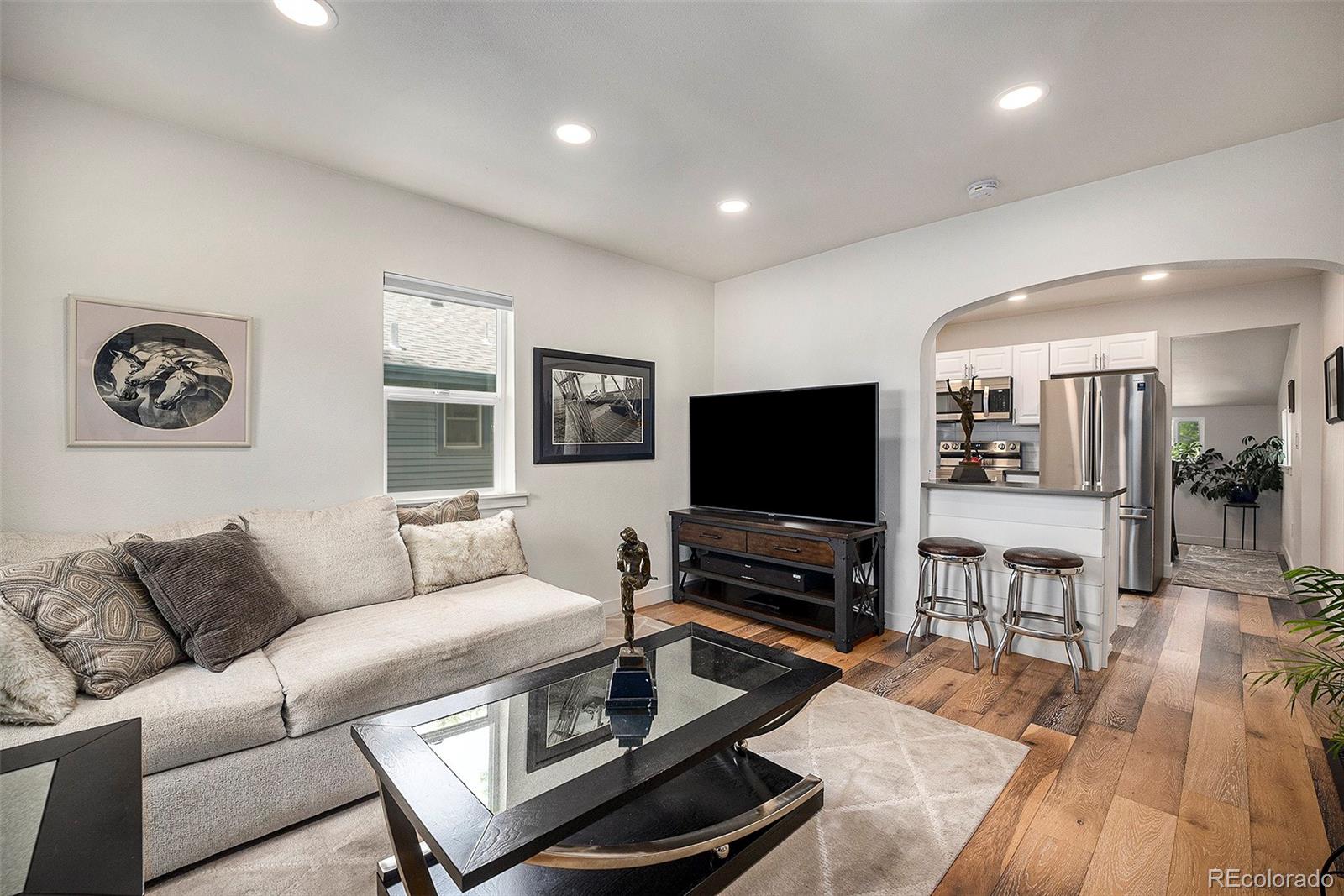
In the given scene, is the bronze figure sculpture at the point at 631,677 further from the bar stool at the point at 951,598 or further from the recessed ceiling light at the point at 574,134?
the bar stool at the point at 951,598

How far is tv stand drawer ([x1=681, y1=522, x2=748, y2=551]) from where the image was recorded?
4.02m

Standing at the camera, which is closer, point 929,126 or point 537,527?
point 929,126

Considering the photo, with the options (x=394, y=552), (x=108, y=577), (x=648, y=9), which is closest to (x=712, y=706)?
(x=394, y=552)

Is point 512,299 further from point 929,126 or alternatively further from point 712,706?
point 712,706

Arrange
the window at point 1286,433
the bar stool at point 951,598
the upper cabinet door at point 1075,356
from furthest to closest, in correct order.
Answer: the window at point 1286,433 → the upper cabinet door at point 1075,356 → the bar stool at point 951,598

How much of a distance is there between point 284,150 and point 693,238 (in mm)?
2249

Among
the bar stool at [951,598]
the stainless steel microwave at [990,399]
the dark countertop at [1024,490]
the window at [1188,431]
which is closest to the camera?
the dark countertop at [1024,490]

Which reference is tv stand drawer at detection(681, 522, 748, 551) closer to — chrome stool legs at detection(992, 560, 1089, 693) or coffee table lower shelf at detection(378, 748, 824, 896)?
chrome stool legs at detection(992, 560, 1089, 693)

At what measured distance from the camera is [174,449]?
2.48 m

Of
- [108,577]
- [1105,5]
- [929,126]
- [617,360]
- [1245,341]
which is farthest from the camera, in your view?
[1245,341]

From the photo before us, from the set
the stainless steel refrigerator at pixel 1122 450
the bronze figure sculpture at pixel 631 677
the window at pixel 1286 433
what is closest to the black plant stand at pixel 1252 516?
the window at pixel 1286 433

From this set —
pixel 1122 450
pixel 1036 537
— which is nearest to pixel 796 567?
pixel 1036 537

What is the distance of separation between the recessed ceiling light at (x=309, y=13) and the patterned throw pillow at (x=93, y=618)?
185 cm

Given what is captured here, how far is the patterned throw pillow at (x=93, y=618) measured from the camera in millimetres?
1712
